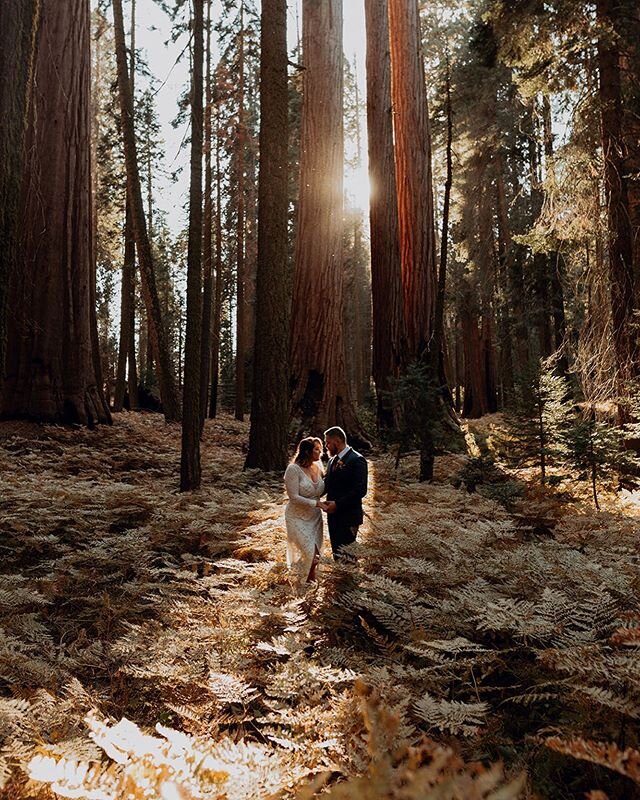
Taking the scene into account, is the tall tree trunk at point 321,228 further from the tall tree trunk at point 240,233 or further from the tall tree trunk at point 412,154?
the tall tree trunk at point 240,233

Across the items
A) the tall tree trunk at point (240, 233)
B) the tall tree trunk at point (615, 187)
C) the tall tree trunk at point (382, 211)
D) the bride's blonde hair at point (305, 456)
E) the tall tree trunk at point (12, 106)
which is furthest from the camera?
the tall tree trunk at point (240, 233)

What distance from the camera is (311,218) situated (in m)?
11.7

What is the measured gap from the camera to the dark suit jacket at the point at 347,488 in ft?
18.0

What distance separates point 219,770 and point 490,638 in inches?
80.0

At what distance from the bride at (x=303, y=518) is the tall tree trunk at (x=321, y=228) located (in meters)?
5.88

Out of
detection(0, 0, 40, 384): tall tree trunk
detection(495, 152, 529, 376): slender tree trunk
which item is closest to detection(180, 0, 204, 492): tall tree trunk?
detection(0, 0, 40, 384): tall tree trunk

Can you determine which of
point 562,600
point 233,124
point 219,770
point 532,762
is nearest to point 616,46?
point 562,600

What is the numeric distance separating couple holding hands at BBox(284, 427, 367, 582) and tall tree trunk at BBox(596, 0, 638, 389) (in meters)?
5.32

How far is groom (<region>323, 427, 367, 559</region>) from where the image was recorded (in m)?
5.48

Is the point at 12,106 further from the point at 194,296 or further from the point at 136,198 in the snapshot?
the point at 136,198

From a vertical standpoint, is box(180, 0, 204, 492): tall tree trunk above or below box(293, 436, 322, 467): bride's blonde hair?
above

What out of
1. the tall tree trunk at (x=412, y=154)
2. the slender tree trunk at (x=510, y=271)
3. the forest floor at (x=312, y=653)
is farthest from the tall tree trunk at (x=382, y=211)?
the slender tree trunk at (x=510, y=271)

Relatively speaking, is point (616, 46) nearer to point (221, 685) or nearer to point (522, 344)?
point (221, 685)

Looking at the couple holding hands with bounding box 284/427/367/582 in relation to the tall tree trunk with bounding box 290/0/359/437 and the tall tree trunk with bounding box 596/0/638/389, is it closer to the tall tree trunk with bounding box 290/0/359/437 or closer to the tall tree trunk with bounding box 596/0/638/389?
the tall tree trunk with bounding box 596/0/638/389
